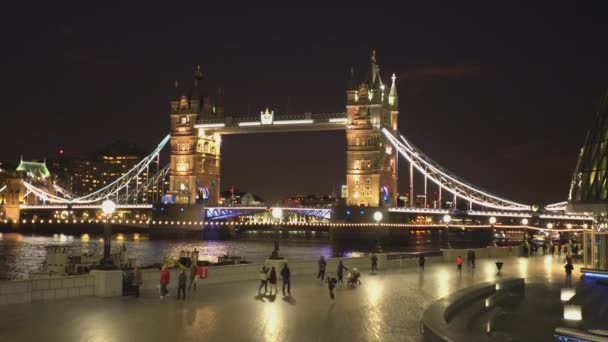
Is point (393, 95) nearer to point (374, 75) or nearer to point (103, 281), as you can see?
point (374, 75)

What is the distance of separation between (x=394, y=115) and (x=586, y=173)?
270 ft

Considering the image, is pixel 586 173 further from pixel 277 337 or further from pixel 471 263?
pixel 277 337

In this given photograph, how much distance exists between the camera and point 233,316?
20.0 meters

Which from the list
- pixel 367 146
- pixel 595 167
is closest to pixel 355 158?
pixel 367 146

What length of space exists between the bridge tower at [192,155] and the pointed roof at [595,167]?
94.8 metres

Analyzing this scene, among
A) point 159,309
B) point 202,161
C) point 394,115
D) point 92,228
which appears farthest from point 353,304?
point 92,228

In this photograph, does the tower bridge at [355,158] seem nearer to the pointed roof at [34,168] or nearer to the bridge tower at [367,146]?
the bridge tower at [367,146]

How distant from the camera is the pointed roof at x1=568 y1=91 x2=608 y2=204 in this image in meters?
34.9

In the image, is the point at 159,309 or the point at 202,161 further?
the point at 202,161

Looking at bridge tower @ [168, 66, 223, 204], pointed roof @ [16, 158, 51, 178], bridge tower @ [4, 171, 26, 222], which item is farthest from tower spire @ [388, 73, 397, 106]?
pointed roof @ [16, 158, 51, 178]

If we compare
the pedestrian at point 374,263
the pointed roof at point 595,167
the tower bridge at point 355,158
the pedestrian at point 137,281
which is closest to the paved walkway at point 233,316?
the pedestrian at point 137,281

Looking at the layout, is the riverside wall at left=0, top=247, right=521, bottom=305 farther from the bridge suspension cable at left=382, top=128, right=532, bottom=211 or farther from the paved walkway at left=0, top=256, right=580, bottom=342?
the bridge suspension cable at left=382, top=128, right=532, bottom=211

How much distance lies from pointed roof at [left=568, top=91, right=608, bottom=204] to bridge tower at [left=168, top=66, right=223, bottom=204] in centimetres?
9475

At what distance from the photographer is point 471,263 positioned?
132ft
